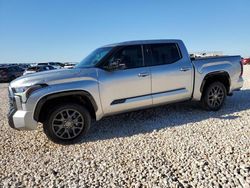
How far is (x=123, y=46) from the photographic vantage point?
17.6 ft

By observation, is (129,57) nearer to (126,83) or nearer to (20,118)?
(126,83)

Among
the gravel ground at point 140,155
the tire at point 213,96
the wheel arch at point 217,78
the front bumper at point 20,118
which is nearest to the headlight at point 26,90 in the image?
the front bumper at point 20,118

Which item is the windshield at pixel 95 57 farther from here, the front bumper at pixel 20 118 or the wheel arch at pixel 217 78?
the wheel arch at pixel 217 78

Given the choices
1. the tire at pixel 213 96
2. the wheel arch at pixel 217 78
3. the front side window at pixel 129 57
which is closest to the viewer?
the front side window at pixel 129 57

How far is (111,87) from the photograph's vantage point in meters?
4.95

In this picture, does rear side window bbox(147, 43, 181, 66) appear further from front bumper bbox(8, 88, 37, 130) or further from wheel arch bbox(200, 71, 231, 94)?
front bumper bbox(8, 88, 37, 130)

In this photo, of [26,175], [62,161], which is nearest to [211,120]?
[62,161]

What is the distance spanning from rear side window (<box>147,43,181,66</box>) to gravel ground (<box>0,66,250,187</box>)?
4.56ft

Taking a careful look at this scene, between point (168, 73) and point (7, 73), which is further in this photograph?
point (7, 73)

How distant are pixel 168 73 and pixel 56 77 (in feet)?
8.20

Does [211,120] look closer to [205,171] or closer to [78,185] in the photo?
[205,171]

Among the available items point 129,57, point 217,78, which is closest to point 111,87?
point 129,57

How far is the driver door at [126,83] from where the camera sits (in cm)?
493

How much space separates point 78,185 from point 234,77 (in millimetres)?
5320
